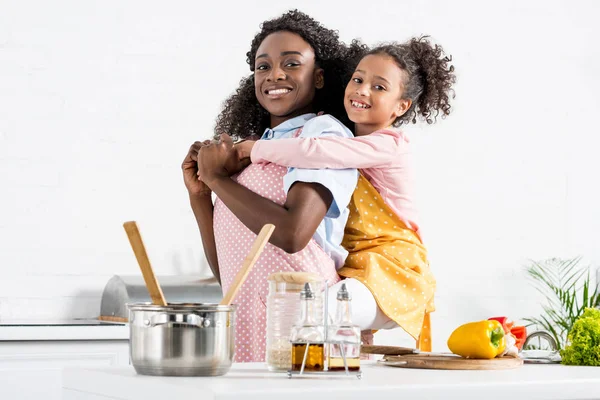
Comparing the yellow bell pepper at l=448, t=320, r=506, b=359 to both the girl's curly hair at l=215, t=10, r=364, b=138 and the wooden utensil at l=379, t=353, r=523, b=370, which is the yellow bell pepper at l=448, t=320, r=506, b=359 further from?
the girl's curly hair at l=215, t=10, r=364, b=138

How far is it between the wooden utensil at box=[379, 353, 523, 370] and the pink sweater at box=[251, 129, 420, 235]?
53 cm

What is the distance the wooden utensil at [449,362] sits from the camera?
154cm

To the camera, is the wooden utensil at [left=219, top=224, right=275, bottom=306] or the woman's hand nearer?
the wooden utensil at [left=219, top=224, right=275, bottom=306]

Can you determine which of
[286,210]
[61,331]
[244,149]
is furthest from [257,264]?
[61,331]

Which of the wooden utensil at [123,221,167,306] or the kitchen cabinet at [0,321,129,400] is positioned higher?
the wooden utensil at [123,221,167,306]

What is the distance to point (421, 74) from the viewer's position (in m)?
2.35

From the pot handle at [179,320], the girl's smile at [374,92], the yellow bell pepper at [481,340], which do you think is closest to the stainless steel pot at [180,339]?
the pot handle at [179,320]

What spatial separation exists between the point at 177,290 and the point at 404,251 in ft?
4.82

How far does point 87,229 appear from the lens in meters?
3.68

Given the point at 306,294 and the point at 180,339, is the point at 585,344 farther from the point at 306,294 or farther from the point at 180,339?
the point at 180,339

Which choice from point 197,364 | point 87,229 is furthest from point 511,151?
point 197,364

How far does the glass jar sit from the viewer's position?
143cm

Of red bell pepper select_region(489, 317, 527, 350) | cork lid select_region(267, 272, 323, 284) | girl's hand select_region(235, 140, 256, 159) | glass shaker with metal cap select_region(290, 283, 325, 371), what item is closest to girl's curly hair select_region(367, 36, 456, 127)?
girl's hand select_region(235, 140, 256, 159)

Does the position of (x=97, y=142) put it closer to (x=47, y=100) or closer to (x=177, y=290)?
(x=47, y=100)
